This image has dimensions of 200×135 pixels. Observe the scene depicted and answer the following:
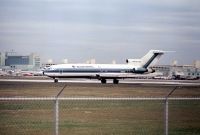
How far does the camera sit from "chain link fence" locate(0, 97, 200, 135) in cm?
1593

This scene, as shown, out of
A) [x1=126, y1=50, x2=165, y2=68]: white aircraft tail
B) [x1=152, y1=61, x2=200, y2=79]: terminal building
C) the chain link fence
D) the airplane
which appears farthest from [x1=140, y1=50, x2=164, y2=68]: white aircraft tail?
[x1=152, y1=61, x2=200, y2=79]: terminal building

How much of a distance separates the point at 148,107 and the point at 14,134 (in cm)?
1022

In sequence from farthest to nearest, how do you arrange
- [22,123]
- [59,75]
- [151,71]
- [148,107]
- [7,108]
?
1. [151,71]
2. [59,75]
3. [148,107]
4. [7,108]
5. [22,123]

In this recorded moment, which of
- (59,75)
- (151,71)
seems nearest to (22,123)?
(59,75)

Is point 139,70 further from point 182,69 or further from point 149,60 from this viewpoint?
point 182,69

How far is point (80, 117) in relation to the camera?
2016 centimetres

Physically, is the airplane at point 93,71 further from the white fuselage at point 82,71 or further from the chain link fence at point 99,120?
the chain link fence at point 99,120

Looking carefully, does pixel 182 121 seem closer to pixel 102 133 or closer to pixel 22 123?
pixel 102 133

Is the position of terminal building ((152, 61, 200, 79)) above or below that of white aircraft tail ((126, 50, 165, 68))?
below

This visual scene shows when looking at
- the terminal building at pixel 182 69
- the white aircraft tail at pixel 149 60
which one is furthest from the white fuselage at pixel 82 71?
the terminal building at pixel 182 69

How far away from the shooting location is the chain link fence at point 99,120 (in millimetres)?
Answer: 15930

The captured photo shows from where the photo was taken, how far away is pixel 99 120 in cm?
1922

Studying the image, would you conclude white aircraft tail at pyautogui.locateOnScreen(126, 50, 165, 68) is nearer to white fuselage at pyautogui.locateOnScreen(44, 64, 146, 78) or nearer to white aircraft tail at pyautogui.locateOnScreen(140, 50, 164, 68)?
white aircraft tail at pyautogui.locateOnScreen(140, 50, 164, 68)

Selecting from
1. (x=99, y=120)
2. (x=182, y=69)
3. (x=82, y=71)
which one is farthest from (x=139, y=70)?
(x=182, y=69)
